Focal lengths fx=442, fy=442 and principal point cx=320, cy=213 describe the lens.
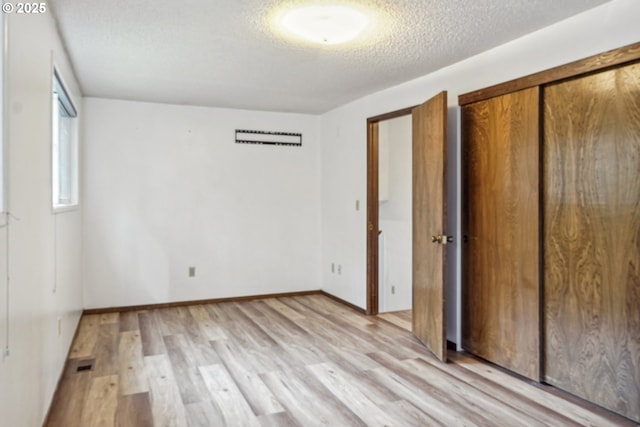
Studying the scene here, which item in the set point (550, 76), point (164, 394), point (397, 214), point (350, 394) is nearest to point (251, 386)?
point (164, 394)

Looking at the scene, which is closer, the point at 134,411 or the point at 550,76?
the point at 134,411

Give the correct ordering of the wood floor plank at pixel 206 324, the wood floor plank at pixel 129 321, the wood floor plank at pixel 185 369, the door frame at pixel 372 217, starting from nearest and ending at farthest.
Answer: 1. the wood floor plank at pixel 185 369
2. the wood floor plank at pixel 206 324
3. the wood floor plank at pixel 129 321
4. the door frame at pixel 372 217

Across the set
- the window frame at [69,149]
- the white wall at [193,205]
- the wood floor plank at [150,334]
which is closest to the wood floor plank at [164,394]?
the wood floor plank at [150,334]

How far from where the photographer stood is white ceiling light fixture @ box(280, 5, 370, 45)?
245 cm

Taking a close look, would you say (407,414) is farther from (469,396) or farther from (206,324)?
(206,324)

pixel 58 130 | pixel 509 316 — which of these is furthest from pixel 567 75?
pixel 58 130

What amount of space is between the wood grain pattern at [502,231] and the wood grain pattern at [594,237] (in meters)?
0.10

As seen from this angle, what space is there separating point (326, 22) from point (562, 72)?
4.65 feet

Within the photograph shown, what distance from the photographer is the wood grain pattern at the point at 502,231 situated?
282 cm

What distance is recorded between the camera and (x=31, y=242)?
1.95m

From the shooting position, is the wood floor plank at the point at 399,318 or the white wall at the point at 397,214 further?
the white wall at the point at 397,214

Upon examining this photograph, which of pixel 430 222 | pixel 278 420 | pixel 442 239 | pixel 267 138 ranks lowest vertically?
pixel 278 420

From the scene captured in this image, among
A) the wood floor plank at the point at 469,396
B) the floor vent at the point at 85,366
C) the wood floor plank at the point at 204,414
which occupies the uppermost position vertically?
the floor vent at the point at 85,366

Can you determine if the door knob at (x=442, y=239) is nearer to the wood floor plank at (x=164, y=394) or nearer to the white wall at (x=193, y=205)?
the wood floor plank at (x=164, y=394)
